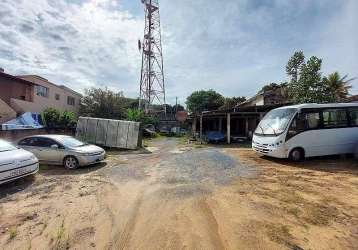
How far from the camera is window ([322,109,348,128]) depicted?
1196 cm

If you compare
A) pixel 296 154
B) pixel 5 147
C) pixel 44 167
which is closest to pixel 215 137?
pixel 296 154

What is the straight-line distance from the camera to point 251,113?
2412 cm

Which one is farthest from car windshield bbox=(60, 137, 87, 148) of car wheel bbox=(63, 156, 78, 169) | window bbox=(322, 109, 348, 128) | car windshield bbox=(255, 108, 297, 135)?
window bbox=(322, 109, 348, 128)

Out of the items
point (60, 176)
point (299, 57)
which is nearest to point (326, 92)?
point (299, 57)

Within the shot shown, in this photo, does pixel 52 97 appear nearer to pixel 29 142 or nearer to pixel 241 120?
pixel 29 142

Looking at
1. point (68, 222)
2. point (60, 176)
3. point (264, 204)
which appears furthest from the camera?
point (60, 176)

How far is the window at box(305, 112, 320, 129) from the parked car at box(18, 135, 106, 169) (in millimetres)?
9447

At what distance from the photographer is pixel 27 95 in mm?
26797

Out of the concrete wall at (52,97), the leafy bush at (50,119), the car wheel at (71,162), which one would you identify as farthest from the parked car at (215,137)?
the concrete wall at (52,97)

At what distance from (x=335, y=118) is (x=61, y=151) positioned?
1226 cm

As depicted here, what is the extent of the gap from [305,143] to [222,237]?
8.62 meters

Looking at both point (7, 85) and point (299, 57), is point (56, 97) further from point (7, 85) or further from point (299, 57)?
point (299, 57)

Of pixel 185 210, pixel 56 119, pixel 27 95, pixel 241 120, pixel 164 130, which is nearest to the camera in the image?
pixel 185 210

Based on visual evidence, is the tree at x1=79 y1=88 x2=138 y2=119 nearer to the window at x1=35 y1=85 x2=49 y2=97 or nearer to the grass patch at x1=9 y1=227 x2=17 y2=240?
the window at x1=35 y1=85 x2=49 y2=97
